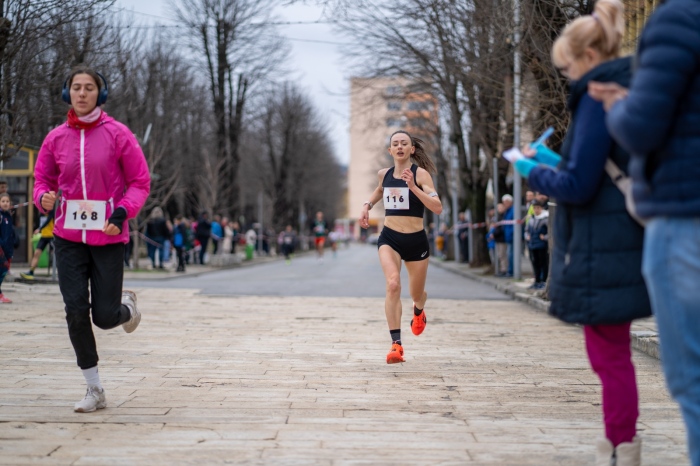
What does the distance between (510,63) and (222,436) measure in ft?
48.8

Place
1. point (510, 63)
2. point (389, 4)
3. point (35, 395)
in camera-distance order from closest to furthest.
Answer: point (35, 395) < point (510, 63) < point (389, 4)

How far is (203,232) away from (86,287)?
28201 mm

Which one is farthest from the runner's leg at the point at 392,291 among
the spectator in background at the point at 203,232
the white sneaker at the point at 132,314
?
the spectator in background at the point at 203,232

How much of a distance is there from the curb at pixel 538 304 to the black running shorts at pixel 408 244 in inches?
93.9

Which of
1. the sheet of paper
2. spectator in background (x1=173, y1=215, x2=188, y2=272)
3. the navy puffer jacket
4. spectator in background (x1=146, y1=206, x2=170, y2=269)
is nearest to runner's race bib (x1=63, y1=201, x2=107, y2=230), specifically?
the sheet of paper

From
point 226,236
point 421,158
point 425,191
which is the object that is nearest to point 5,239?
point 421,158

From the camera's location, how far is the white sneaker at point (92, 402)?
223 inches

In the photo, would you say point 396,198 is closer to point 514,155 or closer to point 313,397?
point 313,397

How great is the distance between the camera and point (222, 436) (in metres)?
5.04

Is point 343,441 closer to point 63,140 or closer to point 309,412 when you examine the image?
point 309,412

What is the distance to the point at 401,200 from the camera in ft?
27.7

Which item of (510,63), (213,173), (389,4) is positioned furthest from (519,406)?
(213,173)

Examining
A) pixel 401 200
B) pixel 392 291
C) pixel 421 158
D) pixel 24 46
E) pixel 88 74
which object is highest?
pixel 24 46

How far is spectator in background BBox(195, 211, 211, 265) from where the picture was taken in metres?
33.2
